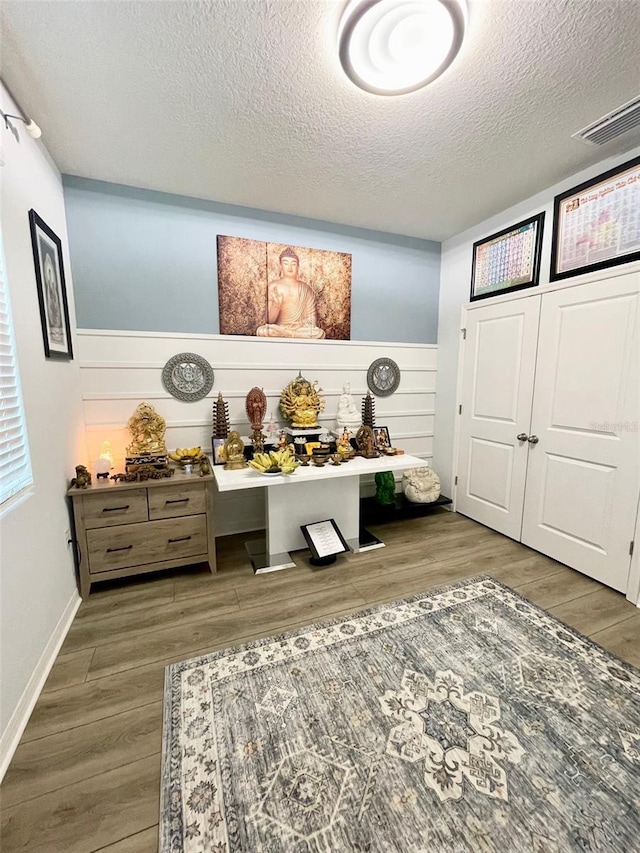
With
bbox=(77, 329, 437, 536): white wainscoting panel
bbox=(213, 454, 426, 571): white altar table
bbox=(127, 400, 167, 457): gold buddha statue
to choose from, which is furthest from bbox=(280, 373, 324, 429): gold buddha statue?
bbox=(127, 400, 167, 457): gold buddha statue

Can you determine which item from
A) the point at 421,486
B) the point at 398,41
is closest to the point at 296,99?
the point at 398,41

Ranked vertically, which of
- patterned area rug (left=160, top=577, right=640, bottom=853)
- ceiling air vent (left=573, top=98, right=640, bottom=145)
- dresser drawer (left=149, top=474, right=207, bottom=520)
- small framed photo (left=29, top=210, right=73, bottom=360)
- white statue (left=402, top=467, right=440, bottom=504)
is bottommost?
patterned area rug (left=160, top=577, right=640, bottom=853)

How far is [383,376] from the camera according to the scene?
3436 mm

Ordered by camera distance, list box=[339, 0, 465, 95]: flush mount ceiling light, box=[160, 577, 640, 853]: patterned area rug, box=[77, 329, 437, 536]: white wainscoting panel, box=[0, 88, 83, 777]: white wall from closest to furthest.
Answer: box=[160, 577, 640, 853]: patterned area rug → box=[339, 0, 465, 95]: flush mount ceiling light → box=[0, 88, 83, 777]: white wall → box=[77, 329, 437, 536]: white wainscoting panel

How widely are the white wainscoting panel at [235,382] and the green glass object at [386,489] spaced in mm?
228

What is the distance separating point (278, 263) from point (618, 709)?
3373mm

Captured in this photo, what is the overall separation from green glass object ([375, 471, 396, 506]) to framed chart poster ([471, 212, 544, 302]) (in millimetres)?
1861

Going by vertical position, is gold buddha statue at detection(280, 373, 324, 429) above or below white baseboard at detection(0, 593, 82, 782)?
above

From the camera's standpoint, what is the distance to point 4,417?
142cm

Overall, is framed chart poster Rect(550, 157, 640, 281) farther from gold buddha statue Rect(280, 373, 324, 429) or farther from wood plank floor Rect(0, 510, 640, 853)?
wood plank floor Rect(0, 510, 640, 853)

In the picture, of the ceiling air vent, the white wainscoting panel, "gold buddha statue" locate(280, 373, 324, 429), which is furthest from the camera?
"gold buddha statue" locate(280, 373, 324, 429)

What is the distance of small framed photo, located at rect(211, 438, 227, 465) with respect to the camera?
2.60 m

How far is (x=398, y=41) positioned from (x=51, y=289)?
2.12 metres

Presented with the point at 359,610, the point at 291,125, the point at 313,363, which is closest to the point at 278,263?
the point at 313,363
